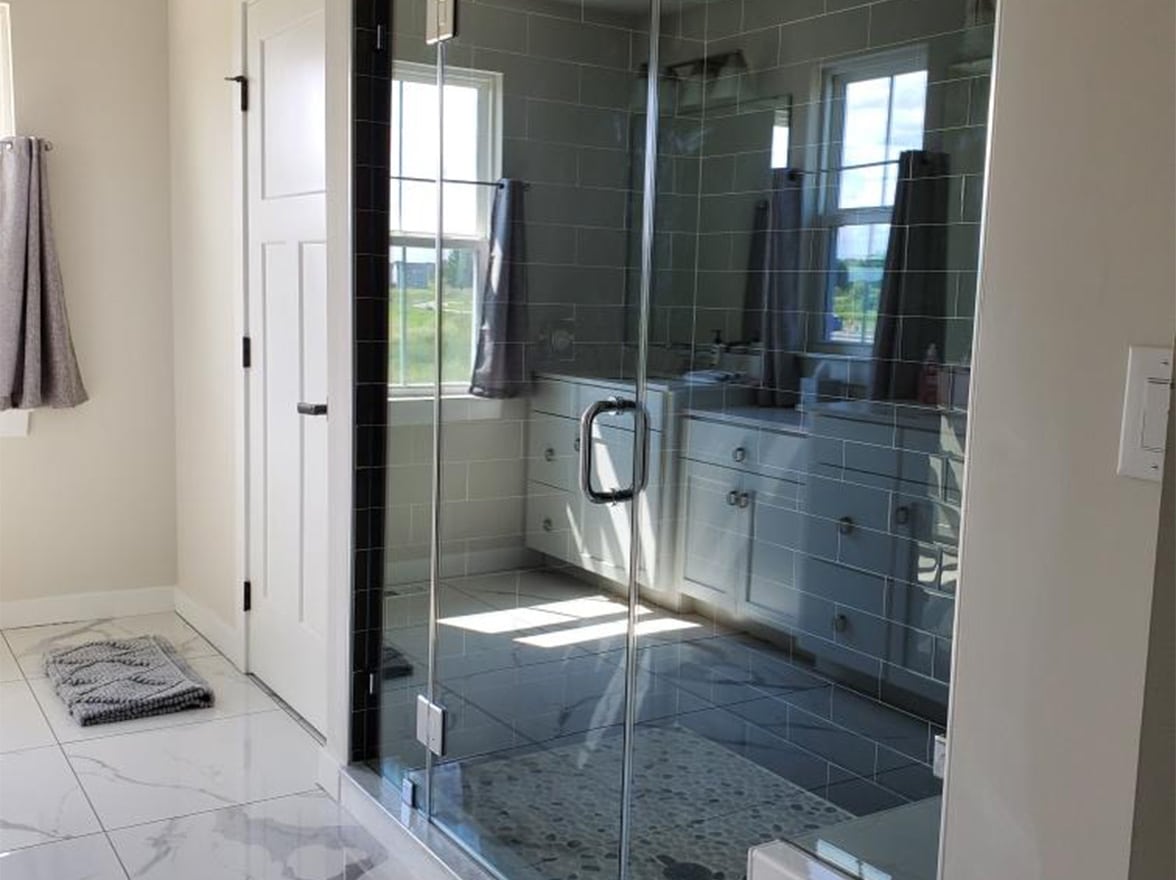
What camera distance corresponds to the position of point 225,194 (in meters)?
4.05

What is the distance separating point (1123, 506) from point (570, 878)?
1.76 m

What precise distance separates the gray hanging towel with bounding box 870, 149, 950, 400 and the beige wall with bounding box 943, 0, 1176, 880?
153 centimetres

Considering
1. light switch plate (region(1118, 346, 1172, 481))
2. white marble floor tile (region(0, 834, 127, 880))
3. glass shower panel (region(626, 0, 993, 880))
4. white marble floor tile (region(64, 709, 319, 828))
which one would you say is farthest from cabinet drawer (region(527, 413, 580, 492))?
light switch plate (region(1118, 346, 1172, 481))

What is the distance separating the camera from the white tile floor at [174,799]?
2.74 metres

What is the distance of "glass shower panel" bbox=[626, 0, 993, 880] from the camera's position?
2715mm

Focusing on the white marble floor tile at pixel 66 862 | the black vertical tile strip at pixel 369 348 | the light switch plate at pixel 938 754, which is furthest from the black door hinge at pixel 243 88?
the light switch plate at pixel 938 754

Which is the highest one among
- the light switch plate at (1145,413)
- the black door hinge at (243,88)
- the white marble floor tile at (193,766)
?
the black door hinge at (243,88)

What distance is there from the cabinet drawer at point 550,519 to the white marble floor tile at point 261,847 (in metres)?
0.79

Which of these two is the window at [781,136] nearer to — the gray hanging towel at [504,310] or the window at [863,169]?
the window at [863,169]

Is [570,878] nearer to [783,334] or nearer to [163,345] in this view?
[783,334]

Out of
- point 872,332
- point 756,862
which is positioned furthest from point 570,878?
point 872,332

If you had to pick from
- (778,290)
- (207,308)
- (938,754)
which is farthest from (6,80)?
(938,754)

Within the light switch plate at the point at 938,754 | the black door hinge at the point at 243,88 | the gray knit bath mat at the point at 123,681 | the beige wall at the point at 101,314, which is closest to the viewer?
the light switch plate at the point at 938,754

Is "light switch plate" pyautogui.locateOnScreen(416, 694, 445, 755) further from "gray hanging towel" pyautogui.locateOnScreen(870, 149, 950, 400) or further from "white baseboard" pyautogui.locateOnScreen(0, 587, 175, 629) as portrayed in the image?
"white baseboard" pyautogui.locateOnScreen(0, 587, 175, 629)
